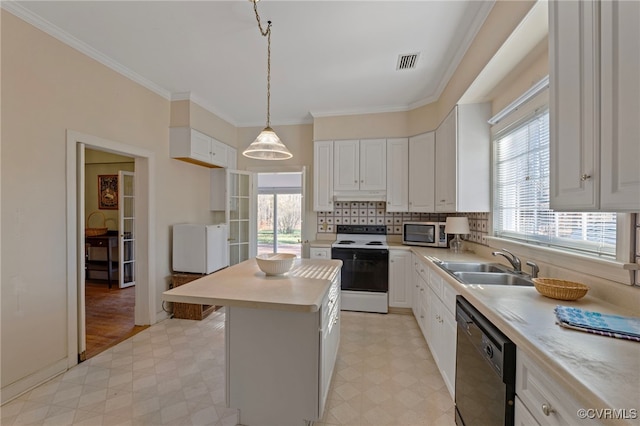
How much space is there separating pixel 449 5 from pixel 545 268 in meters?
1.91

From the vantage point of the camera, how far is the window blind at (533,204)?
1444 millimetres

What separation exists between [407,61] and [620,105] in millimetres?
2036

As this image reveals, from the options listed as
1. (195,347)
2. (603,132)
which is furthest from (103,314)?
(603,132)

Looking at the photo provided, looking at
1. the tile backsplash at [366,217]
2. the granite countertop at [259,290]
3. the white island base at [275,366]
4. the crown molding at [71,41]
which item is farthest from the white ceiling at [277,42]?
the white island base at [275,366]

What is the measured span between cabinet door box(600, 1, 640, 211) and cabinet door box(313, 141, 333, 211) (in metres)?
3.02

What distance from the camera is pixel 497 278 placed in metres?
1.91

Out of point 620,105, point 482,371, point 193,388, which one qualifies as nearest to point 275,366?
point 193,388

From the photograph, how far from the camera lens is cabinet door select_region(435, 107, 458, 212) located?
8.95 ft

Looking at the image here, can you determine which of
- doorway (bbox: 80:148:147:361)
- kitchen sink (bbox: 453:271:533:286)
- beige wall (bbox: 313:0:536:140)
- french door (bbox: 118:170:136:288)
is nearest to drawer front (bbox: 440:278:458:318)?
kitchen sink (bbox: 453:271:533:286)

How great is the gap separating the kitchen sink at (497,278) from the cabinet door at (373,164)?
6.24 ft

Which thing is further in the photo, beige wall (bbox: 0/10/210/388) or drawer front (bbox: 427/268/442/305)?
drawer front (bbox: 427/268/442/305)

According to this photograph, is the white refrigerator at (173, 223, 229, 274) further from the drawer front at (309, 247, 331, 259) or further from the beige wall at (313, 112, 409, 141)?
the beige wall at (313, 112, 409, 141)

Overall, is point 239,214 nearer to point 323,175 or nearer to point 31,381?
point 323,175

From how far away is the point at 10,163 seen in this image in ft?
6.07
